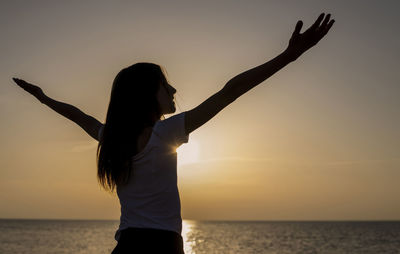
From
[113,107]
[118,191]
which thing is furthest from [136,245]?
[113,107]

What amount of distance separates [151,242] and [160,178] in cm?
32

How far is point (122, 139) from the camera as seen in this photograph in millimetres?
2838

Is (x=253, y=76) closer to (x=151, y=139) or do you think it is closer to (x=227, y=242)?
(x=151, y=139)

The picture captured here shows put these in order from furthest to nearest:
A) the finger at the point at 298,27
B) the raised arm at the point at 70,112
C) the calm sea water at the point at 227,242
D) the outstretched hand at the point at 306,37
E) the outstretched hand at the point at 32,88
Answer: the calm sea water at the point at 227,242 < the outstretched hand at the point at 32,88 < the raised arm at the point at 70,112 < the outstretched hand at the point at 306,37 < the finger at the point at 298,27

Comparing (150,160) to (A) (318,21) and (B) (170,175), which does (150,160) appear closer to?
(B) (170,175)

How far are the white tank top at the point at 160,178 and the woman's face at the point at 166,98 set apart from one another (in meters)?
0.14

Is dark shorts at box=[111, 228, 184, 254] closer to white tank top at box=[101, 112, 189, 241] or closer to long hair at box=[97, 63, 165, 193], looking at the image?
white tank top at box=[101, 112, 189, 241]

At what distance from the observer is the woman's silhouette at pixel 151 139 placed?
2.71 m

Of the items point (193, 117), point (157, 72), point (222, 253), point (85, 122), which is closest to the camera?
point (193, 117)

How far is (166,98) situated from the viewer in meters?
2.87

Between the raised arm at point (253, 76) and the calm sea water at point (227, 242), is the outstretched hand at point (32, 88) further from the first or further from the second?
the calm sea water at point (227, 242)

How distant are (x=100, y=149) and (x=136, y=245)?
0.57 meters

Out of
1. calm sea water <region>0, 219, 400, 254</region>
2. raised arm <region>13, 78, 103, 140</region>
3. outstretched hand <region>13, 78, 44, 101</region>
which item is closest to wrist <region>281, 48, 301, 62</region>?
raised arm <region>13, 78, 103, 140</region>

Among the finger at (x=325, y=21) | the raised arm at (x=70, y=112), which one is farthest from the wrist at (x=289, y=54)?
the raised arm at (x=70, y=112)
